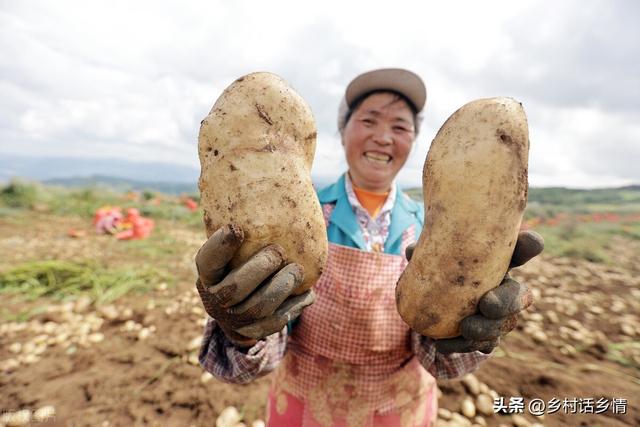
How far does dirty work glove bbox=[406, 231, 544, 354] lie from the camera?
1.10 m

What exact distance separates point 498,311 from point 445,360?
1.60 feet

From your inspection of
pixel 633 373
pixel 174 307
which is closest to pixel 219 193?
pixel 174 307

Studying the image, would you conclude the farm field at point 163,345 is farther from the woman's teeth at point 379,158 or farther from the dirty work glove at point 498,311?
the dirty work glove at point 498,311

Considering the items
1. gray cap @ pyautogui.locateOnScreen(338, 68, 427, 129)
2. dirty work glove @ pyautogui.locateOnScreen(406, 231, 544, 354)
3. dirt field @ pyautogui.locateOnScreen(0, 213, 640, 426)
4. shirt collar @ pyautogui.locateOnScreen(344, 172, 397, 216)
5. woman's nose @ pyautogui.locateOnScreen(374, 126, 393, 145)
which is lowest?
dirt field @ pyautogui.locateOnScreen(0, 213, 640, 426)

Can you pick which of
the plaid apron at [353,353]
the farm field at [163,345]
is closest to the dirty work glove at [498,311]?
the plaid apron at [353,353]

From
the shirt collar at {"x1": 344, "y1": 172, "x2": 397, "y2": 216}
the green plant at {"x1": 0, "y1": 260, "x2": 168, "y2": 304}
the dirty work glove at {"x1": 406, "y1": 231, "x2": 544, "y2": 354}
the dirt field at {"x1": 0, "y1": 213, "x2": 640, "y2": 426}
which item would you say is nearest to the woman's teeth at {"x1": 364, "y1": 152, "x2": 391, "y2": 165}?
the shirt collar at {"x1": 344, "y1": 172, "x2": 397, "y2": 216}

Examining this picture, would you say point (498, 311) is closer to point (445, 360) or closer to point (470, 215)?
point (470, 215)

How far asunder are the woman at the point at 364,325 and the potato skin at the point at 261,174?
123 millimetres

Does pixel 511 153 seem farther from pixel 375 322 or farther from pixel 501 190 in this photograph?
pixel 375 322

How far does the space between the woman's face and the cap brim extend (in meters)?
0.04

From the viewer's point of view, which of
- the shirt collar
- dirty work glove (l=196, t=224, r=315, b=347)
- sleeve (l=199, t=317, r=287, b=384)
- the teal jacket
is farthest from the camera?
the shirt collar

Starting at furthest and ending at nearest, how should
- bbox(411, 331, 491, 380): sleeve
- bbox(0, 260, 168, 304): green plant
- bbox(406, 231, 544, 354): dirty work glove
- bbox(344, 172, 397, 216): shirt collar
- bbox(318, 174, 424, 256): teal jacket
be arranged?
bbox(0, 260, 168, 304): green plant < bbox(344, 172, 397, 216): shirt collar < bbox(318, 174, 424, 256): teal jacket < bbox(411, 331, 491, 380): sleeve < bbox(406, 231, 544, 354): dirty work glove

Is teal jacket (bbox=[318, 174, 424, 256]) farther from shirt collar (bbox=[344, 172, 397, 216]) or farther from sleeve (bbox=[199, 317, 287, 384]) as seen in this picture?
sleeve (bbox=[199, 317, 287, 384])

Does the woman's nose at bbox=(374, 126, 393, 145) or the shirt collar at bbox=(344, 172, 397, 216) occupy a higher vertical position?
the woman's nose at bbox=(374, 126, 393, 145)
